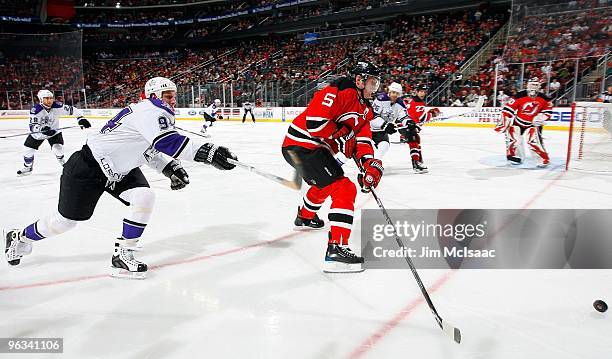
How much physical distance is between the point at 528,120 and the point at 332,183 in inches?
208

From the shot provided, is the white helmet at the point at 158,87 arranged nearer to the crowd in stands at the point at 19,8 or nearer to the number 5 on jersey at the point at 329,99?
the number 5 on jersey at the point at 329,99

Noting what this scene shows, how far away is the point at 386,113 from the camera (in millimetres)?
6391

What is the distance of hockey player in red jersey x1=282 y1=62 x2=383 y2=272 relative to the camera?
2873 mm

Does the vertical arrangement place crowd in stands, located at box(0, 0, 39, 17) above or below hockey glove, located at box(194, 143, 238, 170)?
above

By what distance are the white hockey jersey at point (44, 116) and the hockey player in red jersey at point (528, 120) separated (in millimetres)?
6913

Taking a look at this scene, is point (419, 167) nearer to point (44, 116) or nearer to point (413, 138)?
point (413, 138)

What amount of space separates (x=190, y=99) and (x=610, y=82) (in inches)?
599

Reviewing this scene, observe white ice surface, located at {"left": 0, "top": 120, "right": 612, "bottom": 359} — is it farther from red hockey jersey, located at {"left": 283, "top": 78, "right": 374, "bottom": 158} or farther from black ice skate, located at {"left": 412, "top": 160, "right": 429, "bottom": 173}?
black ice skate, located at {"left": 412, "top": 160, "right": 429, "bottom": 173}

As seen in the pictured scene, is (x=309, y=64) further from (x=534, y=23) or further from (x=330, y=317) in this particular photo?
(x=330, y=317)

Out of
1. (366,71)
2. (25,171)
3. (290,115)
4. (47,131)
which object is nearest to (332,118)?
(366,71)

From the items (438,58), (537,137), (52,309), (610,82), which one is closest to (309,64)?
(438,58)

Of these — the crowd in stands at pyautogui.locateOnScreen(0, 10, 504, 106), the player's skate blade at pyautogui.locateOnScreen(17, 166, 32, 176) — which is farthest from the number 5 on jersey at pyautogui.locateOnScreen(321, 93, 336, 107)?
the crowd in stands at pyautogui.locateOnScreen(0, 10, 504, 106)

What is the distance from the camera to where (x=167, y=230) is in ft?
12.5

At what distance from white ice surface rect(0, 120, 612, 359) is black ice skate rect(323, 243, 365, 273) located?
3.4 inches
